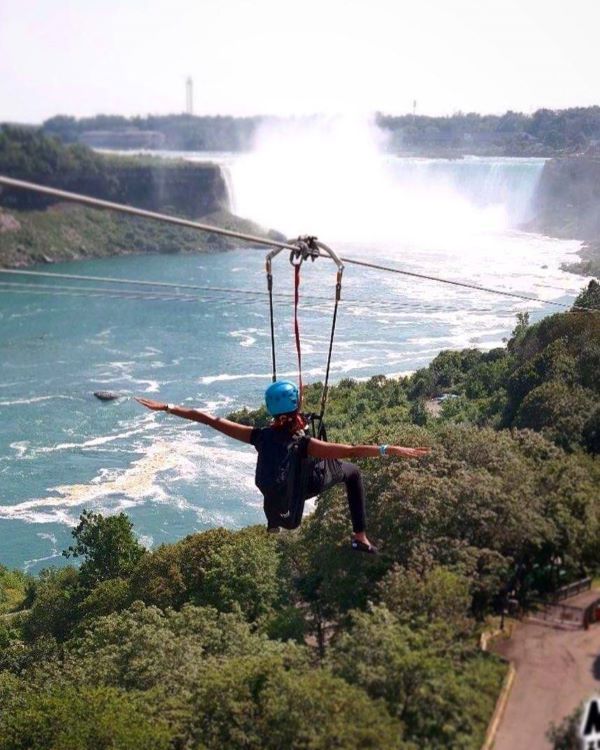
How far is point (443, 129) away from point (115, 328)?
43436 millimetres

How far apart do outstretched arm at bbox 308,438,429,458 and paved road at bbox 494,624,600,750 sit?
228 centimetres

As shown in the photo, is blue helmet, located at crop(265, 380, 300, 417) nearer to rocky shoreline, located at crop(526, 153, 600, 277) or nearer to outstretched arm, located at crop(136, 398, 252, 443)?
outstretched arm, located at crop(136, 398, 252, 443)

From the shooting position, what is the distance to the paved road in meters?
6.21

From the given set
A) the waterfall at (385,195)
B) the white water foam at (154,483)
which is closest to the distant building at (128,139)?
the waterfall at (385,195)

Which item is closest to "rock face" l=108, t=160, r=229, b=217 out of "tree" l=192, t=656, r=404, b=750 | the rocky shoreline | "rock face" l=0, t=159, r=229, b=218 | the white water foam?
"rock face" l=0, t=159, r=229, b=218

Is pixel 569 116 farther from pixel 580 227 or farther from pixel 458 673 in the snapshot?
pixel 458 673

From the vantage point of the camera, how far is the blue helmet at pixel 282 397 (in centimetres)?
533

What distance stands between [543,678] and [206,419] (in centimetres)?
327

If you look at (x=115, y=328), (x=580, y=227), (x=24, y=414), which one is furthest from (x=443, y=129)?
(x=24, y=414)

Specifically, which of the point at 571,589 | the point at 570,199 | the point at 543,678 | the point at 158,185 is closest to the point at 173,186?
the point at 158,185

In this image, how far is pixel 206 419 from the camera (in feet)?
17.3

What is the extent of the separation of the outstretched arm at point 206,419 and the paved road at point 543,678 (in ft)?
8.52

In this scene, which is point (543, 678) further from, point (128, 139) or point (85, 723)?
point (128, 139)

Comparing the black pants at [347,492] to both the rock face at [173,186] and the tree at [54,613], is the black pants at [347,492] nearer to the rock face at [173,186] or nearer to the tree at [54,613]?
the tree at [54,613]
